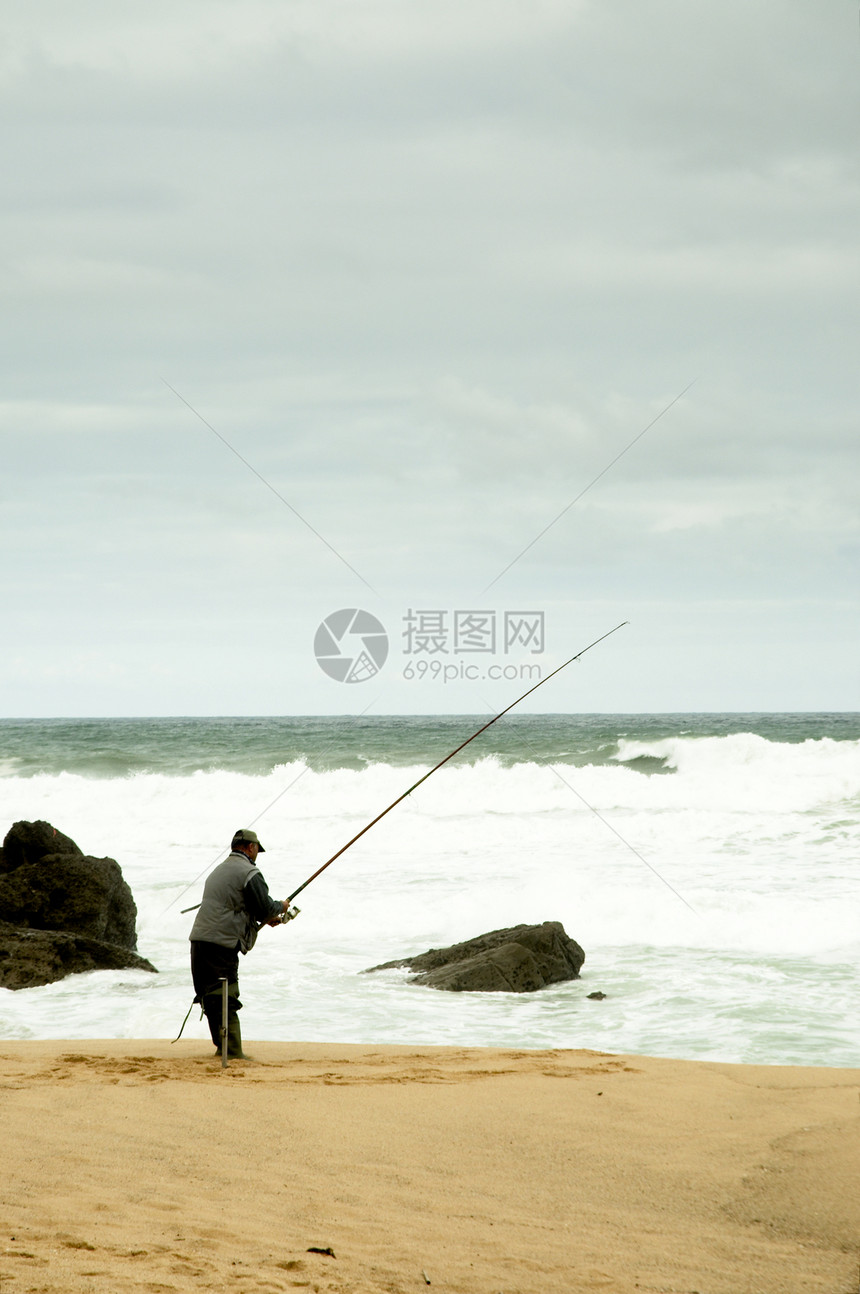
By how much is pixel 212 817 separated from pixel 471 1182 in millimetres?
20580

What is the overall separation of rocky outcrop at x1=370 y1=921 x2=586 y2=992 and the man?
8.78 feet

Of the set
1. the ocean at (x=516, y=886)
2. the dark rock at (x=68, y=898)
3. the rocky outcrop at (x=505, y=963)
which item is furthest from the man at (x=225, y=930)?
the dark rock at (x=68, y=898)

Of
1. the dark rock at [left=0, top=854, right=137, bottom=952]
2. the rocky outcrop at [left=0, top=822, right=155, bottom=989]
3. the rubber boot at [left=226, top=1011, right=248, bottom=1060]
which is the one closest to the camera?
the rubber boot at [left=226, top=1011, right=248, bottom=1060]

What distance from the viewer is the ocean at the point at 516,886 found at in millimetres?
7500

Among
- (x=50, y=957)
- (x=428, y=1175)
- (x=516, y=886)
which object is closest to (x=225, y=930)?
(x=428, y=1175)

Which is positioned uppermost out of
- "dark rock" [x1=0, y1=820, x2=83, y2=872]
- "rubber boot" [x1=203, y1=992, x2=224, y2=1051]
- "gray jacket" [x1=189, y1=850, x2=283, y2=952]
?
"gray jacket" [x1=189, y1=850, x2=283, y2=952]

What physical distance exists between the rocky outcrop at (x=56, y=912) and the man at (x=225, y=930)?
9.82 feet

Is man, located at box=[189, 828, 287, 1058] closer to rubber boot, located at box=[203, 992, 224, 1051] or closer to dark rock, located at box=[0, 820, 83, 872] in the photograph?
rubber boot, located at box=[203, 992, 224, 1051]

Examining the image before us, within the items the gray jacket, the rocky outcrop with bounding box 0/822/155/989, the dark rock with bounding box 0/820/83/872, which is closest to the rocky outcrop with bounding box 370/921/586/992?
the rocky outcrop with bounding box 0/822/155/989

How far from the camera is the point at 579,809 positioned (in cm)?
2183

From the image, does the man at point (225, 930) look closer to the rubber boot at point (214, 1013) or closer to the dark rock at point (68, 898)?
the rubber boot at point (214, 1013)

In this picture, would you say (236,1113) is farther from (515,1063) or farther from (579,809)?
(579,809)

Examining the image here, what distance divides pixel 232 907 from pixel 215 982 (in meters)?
0.47

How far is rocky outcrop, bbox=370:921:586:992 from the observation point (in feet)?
27.6
